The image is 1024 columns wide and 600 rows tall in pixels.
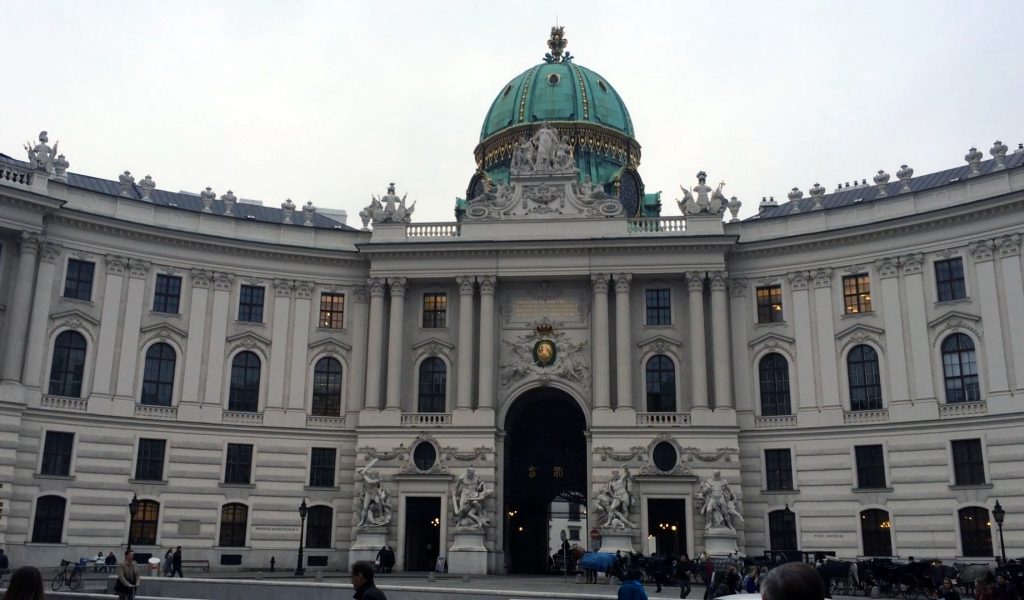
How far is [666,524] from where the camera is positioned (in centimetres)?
4700

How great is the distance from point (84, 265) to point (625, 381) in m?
27.8

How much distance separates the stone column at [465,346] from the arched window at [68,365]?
61.1 feet

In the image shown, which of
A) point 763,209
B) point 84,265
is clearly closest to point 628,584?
point 84,265

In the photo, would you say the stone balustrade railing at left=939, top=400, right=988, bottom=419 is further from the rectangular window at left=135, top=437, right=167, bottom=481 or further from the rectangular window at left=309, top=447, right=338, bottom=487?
the rectangular window at left=135, top=437, right=167, bottom=481

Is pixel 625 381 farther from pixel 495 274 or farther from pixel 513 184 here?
pixel 513 184

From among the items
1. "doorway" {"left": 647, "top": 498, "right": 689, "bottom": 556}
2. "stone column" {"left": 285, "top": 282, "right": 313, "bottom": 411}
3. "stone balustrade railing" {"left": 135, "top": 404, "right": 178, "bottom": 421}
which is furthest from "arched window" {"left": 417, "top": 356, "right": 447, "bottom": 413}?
"stone balustrade railing" {"left": 135, "top": 404, "right": 178, "bottom": 421}

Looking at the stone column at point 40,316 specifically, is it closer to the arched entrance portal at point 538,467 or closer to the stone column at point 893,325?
the arched entrance portal at point 538,467

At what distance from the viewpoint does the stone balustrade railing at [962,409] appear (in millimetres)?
43250

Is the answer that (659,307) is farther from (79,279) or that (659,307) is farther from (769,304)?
(79,279)

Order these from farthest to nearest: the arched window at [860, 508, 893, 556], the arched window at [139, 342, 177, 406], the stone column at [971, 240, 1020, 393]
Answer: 1. the arched window at [139, 342, 177, 406]
2. the arched window at [860, 508, 893, 556]
3. the stone column at [971, 240, 1020, 393]

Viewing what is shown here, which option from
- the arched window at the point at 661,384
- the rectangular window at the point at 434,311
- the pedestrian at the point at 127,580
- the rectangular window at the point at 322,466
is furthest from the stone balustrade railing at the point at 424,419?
the pedestrian at the point at 127,580

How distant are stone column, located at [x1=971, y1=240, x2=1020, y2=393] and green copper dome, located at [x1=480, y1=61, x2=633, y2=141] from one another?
2540 cm

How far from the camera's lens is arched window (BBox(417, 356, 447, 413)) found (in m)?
50.7

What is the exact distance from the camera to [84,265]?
4734 centimetres
